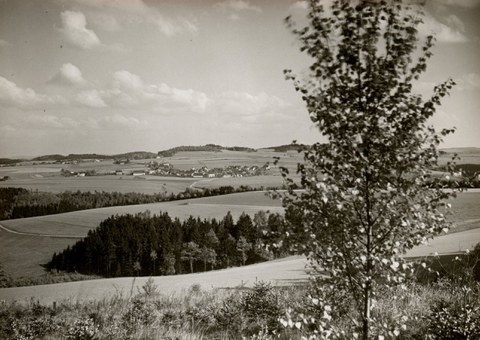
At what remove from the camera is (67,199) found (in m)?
72.1

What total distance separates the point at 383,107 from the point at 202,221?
204ft

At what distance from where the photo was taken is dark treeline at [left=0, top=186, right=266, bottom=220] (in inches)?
2188

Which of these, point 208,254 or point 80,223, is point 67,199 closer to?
point 80,223

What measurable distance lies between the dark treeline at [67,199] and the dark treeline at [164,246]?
1215 centimetres

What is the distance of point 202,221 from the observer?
214 ft

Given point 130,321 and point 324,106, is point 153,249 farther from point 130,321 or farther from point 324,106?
point 324,106

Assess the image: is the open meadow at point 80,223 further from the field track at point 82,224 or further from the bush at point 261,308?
the bush at point 261,308

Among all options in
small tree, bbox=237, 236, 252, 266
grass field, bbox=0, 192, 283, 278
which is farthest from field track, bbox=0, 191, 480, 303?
small tree, bbox=237, 236, 252, 266

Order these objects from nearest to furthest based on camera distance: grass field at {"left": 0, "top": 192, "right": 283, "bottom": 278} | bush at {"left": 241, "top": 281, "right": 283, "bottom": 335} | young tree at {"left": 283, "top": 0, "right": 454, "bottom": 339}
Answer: young tree at {"left": 283, "top": 0, "right": 454, "bottom": 339} → bush at {"left": 241, "top": 281, "right": 283, "bottom": 335} → grass field at {"left": 0, "top": 192, "right": 283, "bottom": 278}

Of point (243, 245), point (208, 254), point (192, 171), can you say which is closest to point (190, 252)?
point (208, 254)

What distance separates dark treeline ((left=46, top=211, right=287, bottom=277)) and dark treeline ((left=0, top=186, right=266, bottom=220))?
12.1m

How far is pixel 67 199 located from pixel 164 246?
26.1 meters

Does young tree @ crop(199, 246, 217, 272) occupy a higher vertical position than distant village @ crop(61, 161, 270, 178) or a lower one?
lower

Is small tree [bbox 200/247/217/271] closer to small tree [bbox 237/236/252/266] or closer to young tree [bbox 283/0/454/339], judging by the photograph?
small tree [bbox 237/236/252/266]
